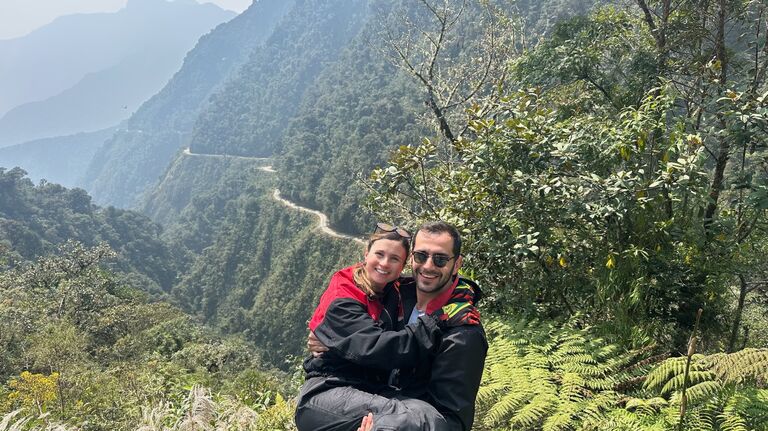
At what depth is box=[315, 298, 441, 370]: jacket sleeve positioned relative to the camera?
1.84 m

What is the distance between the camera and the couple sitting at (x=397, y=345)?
1856 millimetres

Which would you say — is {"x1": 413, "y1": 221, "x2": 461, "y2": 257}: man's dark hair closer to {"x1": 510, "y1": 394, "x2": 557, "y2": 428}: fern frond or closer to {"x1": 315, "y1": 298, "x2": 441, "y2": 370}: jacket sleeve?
{"x1": 315, "y1": 298, "x2": 441, "y2": 370}: jacket sleeve

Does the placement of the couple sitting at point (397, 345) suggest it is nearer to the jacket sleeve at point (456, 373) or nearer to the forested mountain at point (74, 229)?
the jacket sleeve at point (456, 373)

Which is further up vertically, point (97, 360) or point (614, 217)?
point (614, 217)

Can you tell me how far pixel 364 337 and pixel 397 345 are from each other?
14 cm

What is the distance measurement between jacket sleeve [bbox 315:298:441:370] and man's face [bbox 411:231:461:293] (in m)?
0.23

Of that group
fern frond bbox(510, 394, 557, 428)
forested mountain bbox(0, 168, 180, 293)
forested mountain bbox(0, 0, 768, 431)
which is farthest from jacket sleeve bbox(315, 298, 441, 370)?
forested mountain bbox(0, 168, 180, 293)

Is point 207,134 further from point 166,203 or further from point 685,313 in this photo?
point 685,313

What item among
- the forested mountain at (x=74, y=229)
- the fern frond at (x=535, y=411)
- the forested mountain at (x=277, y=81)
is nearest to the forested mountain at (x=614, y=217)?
the fern frond at (x=535, y=411)

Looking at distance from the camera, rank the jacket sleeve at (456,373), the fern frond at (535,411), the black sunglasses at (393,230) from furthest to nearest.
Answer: the fern frond at (535,411) < the black sunglasses at (393,230) < the jacket sleeve at (456,373)

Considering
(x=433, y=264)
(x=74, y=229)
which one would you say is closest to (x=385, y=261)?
(x=433, y=264)

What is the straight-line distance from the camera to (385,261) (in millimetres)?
2174

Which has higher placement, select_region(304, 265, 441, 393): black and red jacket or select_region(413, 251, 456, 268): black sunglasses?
select_region(413, 251, 456, 268): black sunglasses

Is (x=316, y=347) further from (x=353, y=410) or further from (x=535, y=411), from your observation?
(x=535, y=411)
